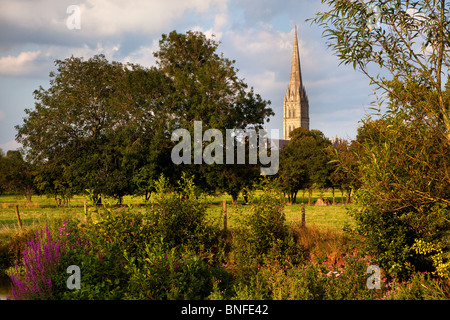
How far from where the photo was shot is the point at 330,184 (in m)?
44.5

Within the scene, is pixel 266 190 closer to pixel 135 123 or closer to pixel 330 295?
pixel 330 295

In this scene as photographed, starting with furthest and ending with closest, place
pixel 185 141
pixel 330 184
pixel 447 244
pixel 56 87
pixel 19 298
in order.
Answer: pixel 330 184 → pixel 56 87 → pixel 185 141 → pixel 447 244 → pixel 19 298

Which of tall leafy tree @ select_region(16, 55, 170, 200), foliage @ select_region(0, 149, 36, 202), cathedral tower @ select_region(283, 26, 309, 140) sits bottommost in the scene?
foliage @ select_region(0, 149, 36, 202)

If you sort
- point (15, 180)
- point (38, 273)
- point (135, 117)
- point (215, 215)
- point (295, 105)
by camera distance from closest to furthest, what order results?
point (38, 273)
point (215, 215)
point (135, 117)
point (15, 180)
point (295, 105)

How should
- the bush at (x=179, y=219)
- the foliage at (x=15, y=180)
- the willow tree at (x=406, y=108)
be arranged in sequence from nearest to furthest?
the willow tree at (x=406, y=108)
the bush at (x=179, y=219)
the foliage at (x=15, y=180)

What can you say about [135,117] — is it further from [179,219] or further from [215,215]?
[179,219]

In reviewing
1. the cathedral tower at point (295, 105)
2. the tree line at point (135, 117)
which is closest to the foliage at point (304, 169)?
the tree line at point (135, 117)

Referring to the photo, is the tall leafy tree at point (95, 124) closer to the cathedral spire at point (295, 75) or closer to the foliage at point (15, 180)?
the foliage at point (15, 180)

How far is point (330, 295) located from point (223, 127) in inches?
690

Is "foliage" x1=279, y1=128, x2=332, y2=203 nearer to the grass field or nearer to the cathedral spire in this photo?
the grass field

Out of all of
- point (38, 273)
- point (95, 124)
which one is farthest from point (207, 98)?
point (38, 273)

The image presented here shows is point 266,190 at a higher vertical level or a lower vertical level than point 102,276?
higher

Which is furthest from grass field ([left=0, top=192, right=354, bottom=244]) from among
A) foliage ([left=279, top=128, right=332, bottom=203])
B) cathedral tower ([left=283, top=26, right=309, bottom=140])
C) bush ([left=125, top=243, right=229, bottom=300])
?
cathedral tower ([left=283, top=26, right=309, bottom=140])
